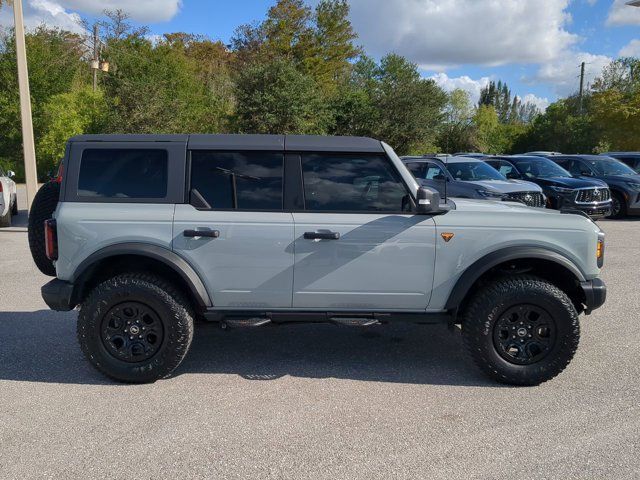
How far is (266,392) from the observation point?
4.14m

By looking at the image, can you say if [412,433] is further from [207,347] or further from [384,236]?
[207,347]

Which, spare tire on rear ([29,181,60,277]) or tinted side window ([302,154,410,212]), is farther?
spare tire on rear ([29,181,60,277])

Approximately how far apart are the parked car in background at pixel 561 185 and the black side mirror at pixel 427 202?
898 centimetres

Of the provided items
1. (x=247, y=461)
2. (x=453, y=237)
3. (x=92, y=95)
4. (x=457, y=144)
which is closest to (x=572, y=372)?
(x=453, y=237)

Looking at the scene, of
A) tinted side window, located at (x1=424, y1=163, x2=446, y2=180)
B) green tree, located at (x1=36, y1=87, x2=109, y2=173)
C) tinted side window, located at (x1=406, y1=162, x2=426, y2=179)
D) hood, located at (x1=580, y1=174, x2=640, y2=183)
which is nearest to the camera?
tinted side window, located at (x1=424, y1=163, x2=446, y2=180)

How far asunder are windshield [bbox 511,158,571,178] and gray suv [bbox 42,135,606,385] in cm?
1051

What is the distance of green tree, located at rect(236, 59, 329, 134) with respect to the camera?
24297mm

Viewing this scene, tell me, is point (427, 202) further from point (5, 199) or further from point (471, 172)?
point (5, 199)

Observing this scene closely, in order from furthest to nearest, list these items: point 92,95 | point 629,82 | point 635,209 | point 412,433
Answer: point 629,82 < point 92,95 < point 635,209 < point 412,433

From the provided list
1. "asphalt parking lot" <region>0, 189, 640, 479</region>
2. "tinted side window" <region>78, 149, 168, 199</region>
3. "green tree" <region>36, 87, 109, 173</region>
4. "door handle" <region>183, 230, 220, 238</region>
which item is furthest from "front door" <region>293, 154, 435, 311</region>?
"green tree" <region>36, 87, 109, 173</region>

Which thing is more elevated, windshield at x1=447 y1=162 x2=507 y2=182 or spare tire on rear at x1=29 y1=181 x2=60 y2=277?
windshield at x1=447 y1=162 x2=507 y2=182

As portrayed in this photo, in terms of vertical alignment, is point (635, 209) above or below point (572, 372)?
above

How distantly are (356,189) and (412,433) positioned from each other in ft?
5.88

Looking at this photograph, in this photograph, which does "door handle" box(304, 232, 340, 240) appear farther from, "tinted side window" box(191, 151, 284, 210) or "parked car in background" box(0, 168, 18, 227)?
"parked car in background" box(0, 168, 18, 227)
